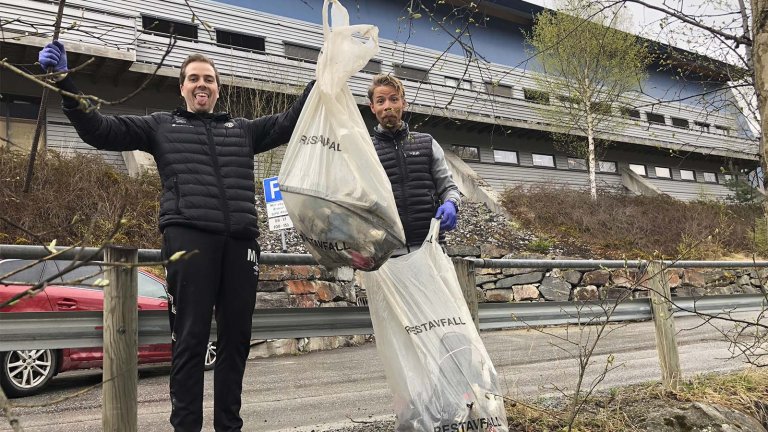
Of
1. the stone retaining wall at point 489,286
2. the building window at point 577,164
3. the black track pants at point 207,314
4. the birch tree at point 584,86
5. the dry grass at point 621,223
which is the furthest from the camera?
the building window at point 577,164

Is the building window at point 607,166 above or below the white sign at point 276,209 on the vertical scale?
above

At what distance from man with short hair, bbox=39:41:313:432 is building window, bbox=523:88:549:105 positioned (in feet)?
62.2

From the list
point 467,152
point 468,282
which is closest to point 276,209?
point 468,282

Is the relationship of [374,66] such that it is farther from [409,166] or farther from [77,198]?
[409,166]

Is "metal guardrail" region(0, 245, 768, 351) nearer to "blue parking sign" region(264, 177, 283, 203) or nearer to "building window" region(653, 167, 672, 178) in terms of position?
"blue parking sign" region(264, 177, 283, 203)

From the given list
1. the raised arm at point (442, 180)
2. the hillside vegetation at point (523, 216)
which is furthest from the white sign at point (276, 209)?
the raised arm at point (442, 180)

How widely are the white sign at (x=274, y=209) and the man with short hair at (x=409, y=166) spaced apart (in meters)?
5.48

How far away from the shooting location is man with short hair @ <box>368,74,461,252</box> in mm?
2814

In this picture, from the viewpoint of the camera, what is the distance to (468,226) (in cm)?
1381

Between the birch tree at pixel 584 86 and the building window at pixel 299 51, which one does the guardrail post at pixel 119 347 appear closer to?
the building window at pixel 299 51

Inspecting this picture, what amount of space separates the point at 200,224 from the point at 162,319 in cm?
46

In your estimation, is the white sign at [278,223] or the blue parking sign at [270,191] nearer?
the white sign at [278,223]

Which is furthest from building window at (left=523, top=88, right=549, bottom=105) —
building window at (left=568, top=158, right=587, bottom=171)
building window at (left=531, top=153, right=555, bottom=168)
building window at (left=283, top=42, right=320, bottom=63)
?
building window at (left=283, top=42, right=320, bottom=63)

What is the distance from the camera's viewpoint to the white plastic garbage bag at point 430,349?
2.19 metres
